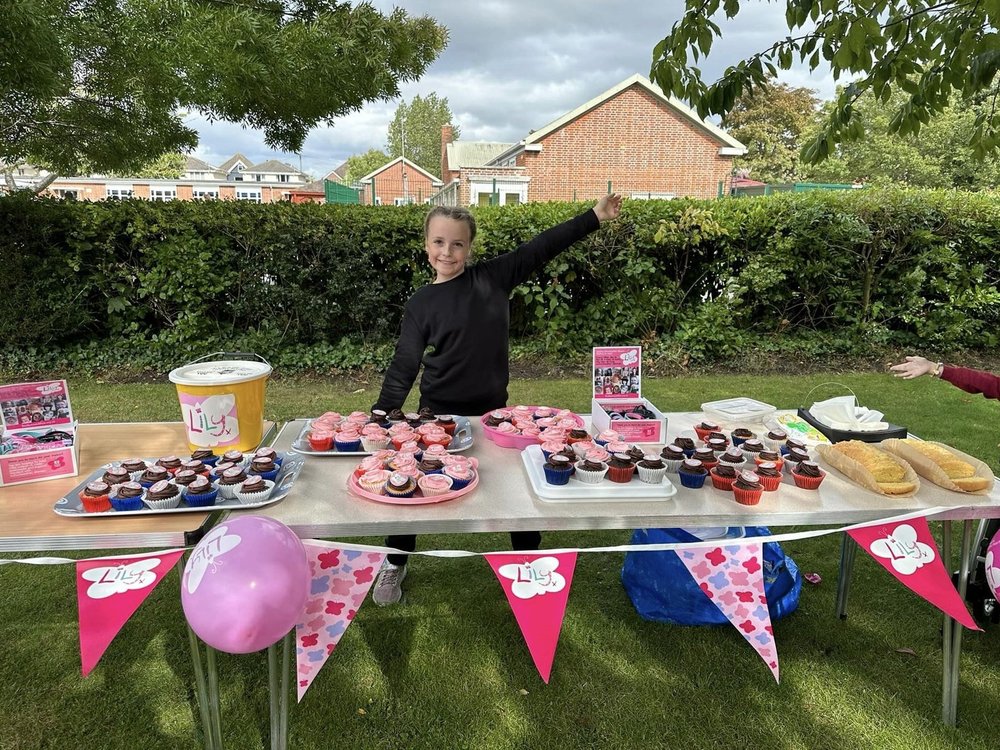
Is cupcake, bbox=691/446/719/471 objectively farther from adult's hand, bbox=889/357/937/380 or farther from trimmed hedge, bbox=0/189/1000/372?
trimmed hedge, bbox=0/189/1000/372

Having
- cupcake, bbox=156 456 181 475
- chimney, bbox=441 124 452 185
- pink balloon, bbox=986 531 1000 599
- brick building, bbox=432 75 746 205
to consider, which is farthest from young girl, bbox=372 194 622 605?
chimney, bbox=441 124 452 185

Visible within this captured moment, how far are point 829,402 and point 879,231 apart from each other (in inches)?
221

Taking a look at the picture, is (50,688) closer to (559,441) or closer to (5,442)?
(5,442)

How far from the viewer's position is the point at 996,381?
2.37m

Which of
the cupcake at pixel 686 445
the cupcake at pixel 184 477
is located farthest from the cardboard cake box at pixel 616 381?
the cupcake at pixel 184 477

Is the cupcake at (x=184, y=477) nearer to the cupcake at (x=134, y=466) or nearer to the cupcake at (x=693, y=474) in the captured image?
the cupcake at (x=134, y=466)

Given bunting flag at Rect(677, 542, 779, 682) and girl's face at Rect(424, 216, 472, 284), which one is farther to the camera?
girl's face at Rect(424, 216, 472, 284)

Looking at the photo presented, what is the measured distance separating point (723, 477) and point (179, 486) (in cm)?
164

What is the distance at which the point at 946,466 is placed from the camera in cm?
202

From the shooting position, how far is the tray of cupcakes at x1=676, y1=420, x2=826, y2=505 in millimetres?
1877

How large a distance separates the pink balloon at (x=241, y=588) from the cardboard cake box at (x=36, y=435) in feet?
2.87

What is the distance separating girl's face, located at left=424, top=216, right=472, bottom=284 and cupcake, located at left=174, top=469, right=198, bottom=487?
1345 millimetres

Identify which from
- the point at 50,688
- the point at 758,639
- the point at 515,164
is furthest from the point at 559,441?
the point at 515,164

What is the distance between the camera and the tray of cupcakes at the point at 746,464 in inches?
73.9
